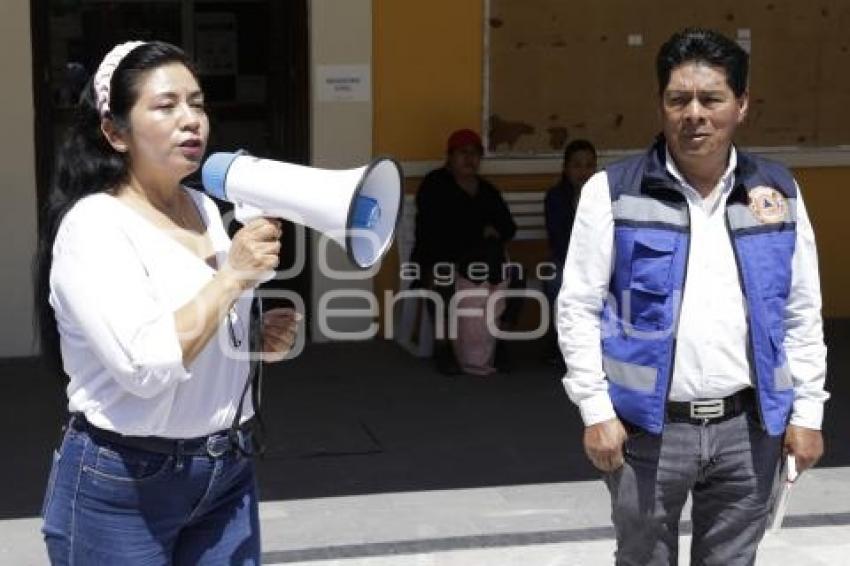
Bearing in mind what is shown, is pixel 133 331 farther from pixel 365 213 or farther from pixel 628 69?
pixel 628 69

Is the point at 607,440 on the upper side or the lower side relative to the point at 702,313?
lower

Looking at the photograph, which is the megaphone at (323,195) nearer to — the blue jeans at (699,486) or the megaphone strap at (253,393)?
the megaphone strap at (253,393)

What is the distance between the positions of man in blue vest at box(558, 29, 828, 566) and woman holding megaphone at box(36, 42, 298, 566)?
998 millimetres

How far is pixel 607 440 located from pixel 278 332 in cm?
90

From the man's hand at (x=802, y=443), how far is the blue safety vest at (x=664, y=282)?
6 cm

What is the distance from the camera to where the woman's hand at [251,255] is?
8.83 ft

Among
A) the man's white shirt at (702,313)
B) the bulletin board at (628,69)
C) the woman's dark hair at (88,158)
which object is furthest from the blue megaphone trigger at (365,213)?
the bulletin board at (628,69)

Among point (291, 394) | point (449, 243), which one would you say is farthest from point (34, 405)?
point (449, 243)

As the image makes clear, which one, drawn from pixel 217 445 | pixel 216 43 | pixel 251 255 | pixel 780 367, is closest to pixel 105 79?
pixel 251 255

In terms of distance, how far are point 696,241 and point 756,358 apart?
316 mm

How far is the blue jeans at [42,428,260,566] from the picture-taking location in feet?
9.23

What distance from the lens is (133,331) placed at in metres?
2.65

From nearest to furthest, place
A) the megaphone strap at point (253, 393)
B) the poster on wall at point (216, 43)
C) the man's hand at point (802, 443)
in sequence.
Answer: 1. the megaphone strap at point (253, 393)
2. the man's hand at point (802, 443)
3. the poster on wall at point (216, 43)

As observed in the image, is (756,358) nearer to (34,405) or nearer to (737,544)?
(737,544)
